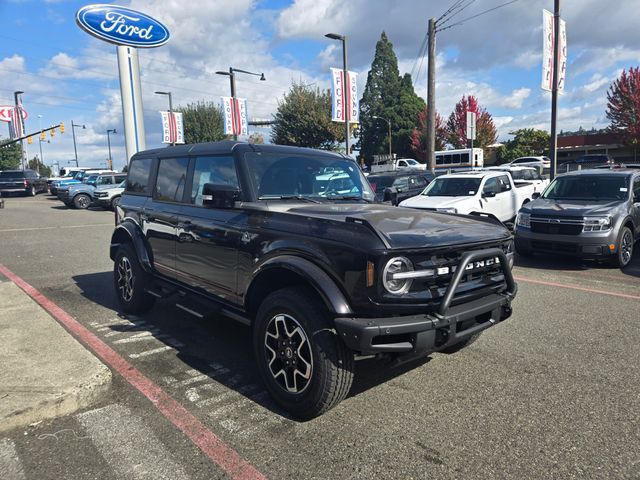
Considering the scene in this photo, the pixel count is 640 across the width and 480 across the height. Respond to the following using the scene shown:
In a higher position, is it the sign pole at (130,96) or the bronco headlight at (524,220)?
the sign pole at (130,96)

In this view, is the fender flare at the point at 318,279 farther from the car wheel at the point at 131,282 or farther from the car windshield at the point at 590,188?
the car windshield at the point at 590,188

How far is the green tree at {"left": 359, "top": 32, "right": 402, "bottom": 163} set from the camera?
67.4m

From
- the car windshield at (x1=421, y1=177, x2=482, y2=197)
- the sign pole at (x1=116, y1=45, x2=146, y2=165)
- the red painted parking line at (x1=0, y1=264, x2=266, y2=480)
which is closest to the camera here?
the red painted parking line at (x1=0, y1=264, x2=266, y2=480)

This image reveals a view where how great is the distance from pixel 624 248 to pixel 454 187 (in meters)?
4.75

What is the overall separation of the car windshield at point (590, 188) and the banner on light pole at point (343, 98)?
14.2 meters

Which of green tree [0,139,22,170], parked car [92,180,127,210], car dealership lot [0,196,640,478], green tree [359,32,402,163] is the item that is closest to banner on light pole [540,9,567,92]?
car dealership lot [0,196,640,478]

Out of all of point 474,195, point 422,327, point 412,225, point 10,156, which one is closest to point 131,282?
point 412,225

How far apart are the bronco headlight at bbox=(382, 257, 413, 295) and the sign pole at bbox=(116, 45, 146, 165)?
15200 millimetres

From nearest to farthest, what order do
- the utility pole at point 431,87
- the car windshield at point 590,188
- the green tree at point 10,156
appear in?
the car windshield at point 590,188 → the utility pole at point 431,87 → the green tree at point 10,156

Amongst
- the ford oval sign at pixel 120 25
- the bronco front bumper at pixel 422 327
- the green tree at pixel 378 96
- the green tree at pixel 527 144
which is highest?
the green tree at pixel 378 96

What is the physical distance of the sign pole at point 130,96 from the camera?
53.3 ft

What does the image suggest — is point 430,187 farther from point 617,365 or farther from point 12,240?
point 12,240

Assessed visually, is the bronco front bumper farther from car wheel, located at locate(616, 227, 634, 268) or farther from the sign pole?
the sign pole

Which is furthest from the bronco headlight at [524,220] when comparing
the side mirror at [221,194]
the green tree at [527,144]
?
the green tree at [527,144]
